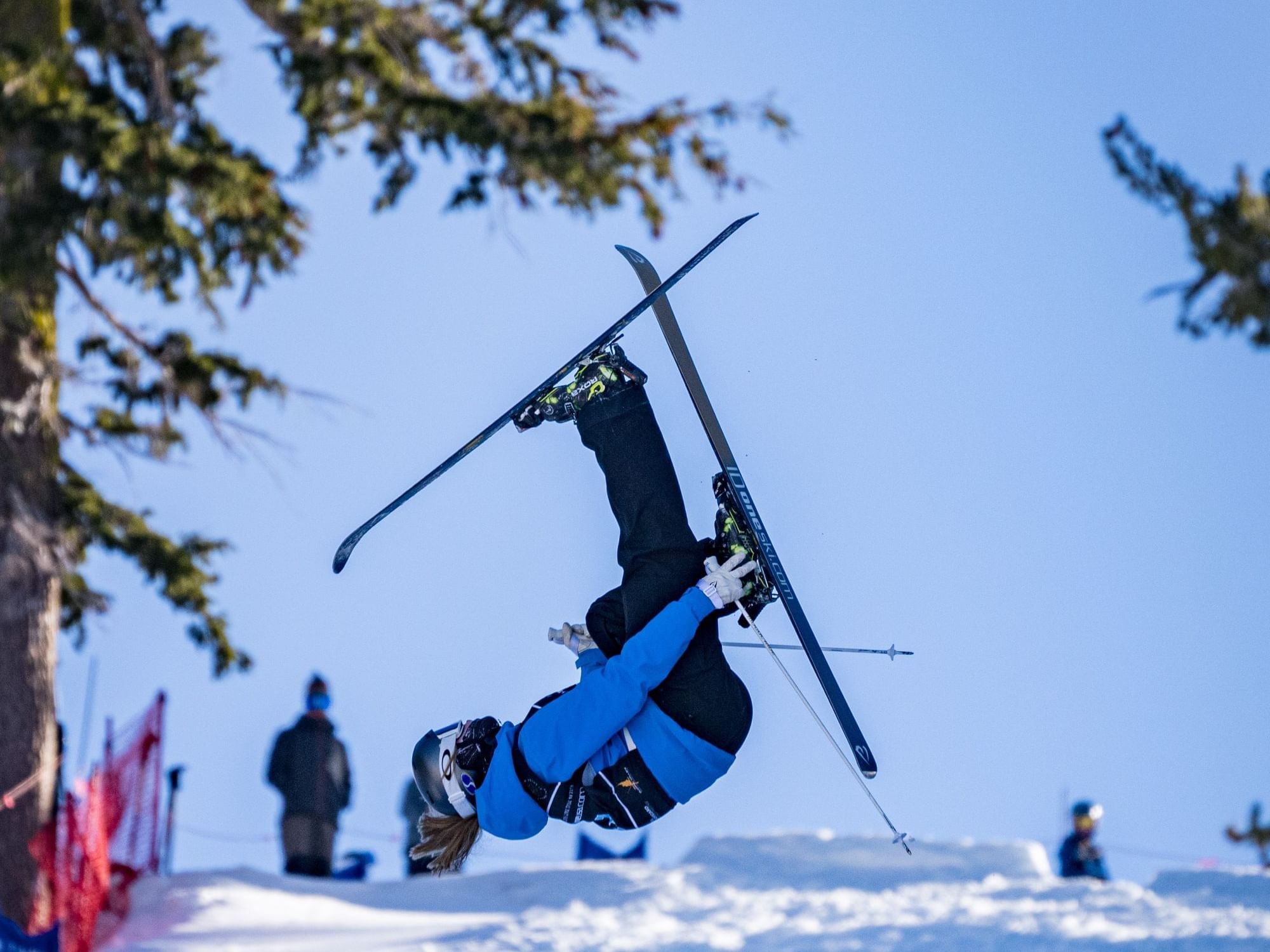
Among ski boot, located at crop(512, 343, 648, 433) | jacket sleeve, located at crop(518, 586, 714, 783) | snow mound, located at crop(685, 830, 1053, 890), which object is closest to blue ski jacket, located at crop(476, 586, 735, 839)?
jacket sleeve, located at crop(518, 586, 714, 783)

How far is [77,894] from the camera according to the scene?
10.0 meters

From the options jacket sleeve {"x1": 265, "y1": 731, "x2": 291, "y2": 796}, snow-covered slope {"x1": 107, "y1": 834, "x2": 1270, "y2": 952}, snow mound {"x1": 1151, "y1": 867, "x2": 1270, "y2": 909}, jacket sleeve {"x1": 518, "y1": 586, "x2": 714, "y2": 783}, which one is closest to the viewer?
jacket sleeve {"x1": 518, "y1": 586, "x2": 714, "y2": 783}

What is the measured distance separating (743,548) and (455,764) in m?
1.25

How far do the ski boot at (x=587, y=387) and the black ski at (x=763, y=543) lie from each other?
0.93 ft

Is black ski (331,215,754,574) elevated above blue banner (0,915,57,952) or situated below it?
above

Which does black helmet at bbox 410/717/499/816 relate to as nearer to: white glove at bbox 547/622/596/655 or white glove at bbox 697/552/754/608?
white glove at bbox 547/622/596/655

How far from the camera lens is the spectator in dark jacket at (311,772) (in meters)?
10.5

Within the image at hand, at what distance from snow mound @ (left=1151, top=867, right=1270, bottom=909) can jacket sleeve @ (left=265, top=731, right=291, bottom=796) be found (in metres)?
5.58

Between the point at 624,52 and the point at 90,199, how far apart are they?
3520 mm

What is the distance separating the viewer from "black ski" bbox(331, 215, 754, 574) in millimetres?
5492

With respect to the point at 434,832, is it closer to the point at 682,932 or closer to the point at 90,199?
the point at 682,932

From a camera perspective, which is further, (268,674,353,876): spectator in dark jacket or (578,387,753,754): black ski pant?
(268,674,353,876): spectator in dark jacket

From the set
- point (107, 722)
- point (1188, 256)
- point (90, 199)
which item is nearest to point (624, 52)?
point (90, 199)

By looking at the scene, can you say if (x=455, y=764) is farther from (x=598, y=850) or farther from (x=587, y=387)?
(x=598, y=850)
